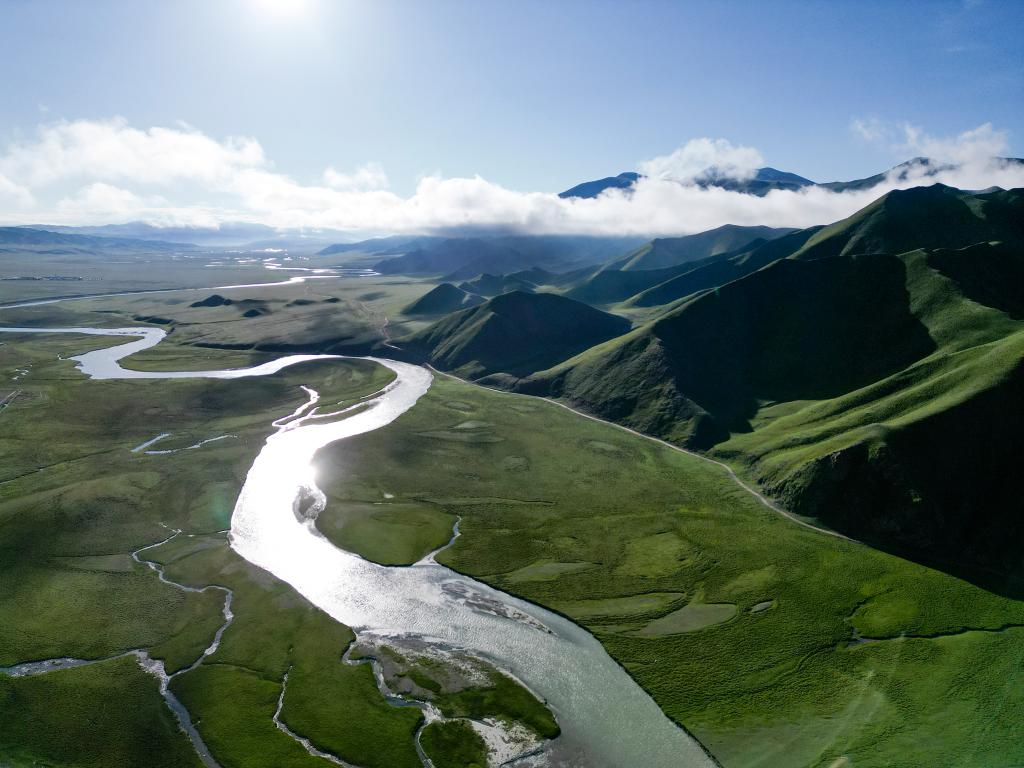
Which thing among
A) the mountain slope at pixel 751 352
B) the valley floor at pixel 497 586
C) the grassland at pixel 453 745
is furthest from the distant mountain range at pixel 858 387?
the grassland at pixel 453 745

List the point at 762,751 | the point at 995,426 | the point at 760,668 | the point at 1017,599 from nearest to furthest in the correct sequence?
the point at 762,751 → the point at 760,668 → the point at 1017,599 → the point at 995,426

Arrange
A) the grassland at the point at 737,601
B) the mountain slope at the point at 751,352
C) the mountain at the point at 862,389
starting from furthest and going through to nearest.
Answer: the mountain slope at the point at 751,352, the mountain at the point at 862,389, the grassland at the point at 737,601

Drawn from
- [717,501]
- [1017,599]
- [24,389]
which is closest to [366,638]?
[717,501]

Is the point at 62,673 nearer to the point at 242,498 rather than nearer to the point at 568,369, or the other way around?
the point at 242,498

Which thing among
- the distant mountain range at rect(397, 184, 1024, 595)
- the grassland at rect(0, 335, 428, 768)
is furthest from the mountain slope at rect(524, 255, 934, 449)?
the grassland at rect(0, 335, 428, 768)

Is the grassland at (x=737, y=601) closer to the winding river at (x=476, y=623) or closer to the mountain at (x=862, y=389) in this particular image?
the winding river at (x=476, y=623)

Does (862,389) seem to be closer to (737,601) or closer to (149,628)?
(737,601)
